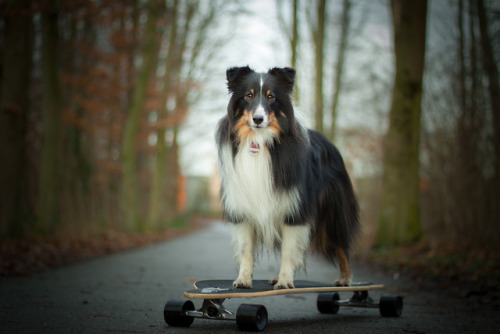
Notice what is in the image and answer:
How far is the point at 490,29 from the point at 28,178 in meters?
13.7

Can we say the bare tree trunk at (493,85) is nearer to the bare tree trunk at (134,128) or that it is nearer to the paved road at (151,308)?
the paved road at (151,308)

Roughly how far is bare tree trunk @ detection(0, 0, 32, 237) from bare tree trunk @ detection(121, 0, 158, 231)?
6213mm

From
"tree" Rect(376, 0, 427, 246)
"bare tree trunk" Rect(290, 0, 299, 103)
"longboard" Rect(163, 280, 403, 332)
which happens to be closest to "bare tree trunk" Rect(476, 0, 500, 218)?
"tree" Rect(376, 0, 427, 246)

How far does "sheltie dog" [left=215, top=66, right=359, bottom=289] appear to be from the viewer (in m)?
5.21

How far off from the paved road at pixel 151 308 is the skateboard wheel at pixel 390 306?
0.11 metres

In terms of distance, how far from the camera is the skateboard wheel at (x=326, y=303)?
6.13 metres

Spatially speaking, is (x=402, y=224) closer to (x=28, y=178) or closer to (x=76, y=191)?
(x=76, y=191)

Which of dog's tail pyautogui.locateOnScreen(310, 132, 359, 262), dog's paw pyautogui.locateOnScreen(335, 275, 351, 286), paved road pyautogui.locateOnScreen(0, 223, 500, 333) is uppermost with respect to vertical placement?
dog's tail pyautogui.locateOnScreen(310, 132, 359, 262)

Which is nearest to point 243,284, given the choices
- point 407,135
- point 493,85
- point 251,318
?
point 251,318

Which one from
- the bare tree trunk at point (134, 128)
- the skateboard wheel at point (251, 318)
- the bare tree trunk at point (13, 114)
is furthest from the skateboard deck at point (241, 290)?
the bare tree trunk at point (134, 128)

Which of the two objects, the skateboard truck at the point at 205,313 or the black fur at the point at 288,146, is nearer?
the skateboard truck at the point at 205,313

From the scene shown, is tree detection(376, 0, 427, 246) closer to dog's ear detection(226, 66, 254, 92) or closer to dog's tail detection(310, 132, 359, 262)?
dog's tail detection(310, 132, 359, 262)

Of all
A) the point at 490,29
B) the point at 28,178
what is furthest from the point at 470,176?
the point at 28,178

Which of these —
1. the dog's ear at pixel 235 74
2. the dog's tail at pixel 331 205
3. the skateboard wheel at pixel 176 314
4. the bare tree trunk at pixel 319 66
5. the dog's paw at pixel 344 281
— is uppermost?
the bare tree trunk at pixel 319 66
